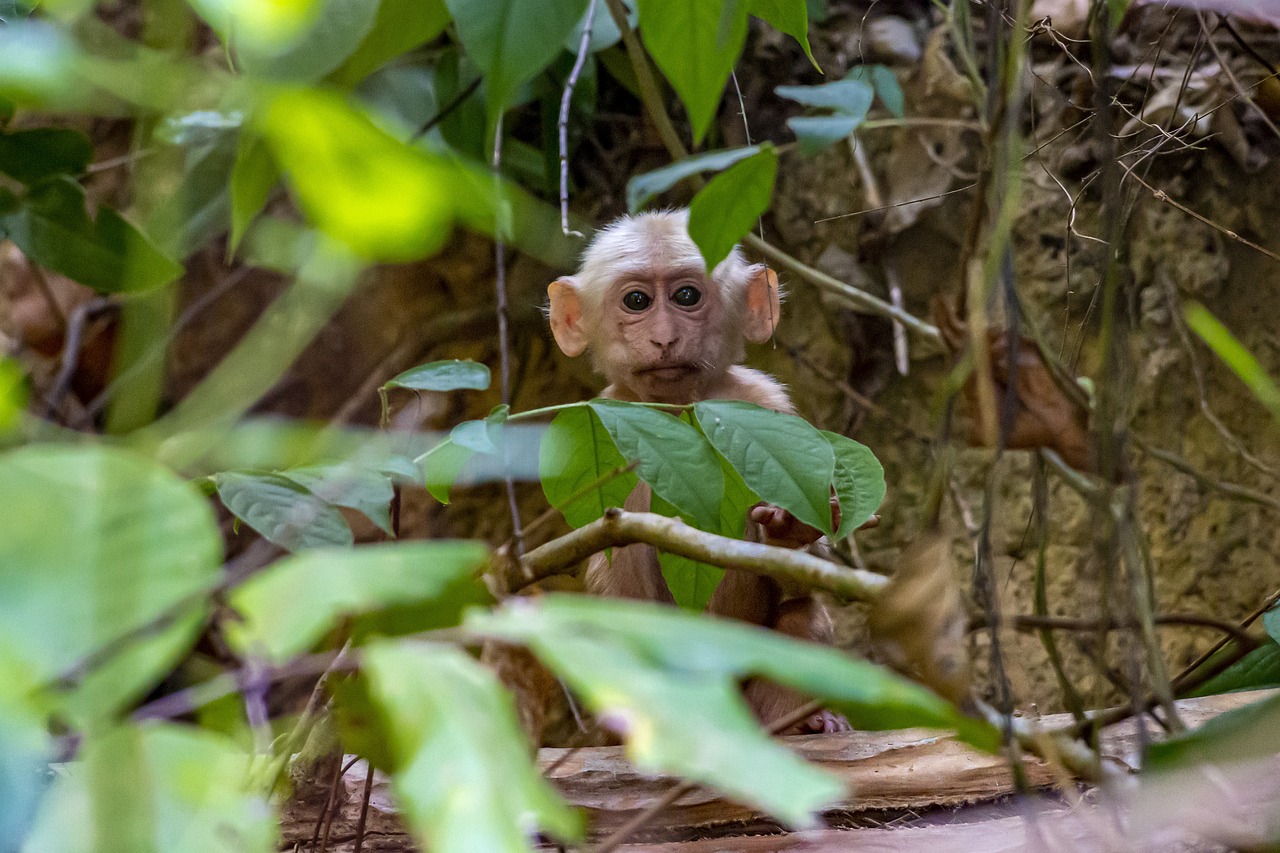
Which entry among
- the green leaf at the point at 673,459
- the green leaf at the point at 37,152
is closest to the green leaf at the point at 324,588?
the green leaf at the point at 673,459

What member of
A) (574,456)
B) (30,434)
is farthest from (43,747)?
(30,434)

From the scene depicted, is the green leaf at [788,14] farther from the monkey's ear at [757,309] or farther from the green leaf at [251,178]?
the monkey's ear at [757,309]

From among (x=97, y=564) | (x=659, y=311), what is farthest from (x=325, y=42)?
(x=659, y=311)

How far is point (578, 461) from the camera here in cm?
196

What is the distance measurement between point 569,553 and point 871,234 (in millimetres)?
3296

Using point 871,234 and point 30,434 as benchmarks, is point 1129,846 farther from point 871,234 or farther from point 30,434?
point 871,234

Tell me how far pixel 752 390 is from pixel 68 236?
83.4 inches

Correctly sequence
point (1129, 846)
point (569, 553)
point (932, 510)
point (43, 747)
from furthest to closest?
point (569, 553)
point (932, 510)
point (1129, 846)
point (43, 747)

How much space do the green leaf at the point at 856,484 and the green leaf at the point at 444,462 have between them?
589 millimetres

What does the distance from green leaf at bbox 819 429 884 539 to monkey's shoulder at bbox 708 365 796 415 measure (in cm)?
160

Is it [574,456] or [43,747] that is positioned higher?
[43,747]

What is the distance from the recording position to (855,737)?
262 cm

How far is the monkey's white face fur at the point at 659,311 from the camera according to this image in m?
3.59

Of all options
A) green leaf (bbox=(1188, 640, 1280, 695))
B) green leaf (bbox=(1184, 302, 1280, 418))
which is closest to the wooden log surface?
green leaf (bbox=(1188, 640, 1280, 695))
